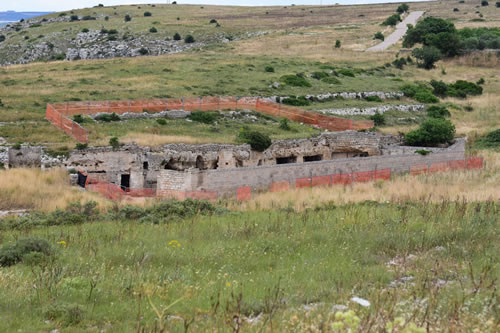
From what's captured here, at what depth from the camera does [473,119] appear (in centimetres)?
4469

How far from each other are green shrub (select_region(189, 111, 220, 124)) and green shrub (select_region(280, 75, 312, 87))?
44.7 feet

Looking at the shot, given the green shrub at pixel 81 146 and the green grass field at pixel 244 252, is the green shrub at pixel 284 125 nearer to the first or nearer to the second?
the green grass field at pixel 244 252

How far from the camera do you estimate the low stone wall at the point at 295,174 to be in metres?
25.0

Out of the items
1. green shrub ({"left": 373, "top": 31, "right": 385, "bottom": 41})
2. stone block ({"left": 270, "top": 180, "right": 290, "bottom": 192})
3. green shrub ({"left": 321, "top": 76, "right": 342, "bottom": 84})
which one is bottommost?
stone block ({"left": 270, "top": 180, "right": 290, "bottom": 192})

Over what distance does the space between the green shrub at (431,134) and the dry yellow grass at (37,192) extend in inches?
833

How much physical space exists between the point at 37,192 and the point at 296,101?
24.4m

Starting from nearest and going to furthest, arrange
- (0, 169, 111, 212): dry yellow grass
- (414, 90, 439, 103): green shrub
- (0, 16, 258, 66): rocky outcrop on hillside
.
Result: 1. (0, 169, 111, 212): dry yellow grass
2. (414, 90, 439, 103): green shrub
3. (0, 16, 258, 66): rocky outcrop on hillside

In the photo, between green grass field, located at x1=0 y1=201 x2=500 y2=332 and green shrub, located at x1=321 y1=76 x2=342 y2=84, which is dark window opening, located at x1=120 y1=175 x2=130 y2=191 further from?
green shrub, located at x1=321 y1=76 x2=342 y2=84

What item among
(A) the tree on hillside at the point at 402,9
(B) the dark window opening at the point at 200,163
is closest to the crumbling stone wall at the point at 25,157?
(B) the dark window opening at the point at 200,163

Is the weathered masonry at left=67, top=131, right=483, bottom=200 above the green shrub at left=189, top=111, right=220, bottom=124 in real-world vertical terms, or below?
below

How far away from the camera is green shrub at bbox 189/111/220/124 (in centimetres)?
3453

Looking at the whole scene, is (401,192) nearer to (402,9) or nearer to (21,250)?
(21,250)

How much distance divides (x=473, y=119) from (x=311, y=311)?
41.0 metres

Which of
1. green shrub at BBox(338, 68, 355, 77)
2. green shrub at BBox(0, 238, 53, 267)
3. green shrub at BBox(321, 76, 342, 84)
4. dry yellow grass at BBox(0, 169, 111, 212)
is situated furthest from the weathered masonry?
green shrub at BBox(338, 68, 355, 77)
